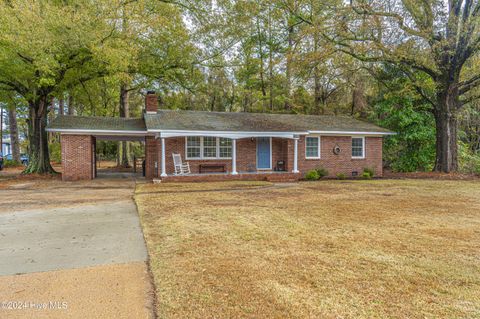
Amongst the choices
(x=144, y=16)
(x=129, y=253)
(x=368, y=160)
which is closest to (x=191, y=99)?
(x=144, y=16)

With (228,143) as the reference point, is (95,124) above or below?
above

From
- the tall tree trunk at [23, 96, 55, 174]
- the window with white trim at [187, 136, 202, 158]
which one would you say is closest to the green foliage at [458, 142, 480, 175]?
the window with white trim at [187, 136, 202, 158]

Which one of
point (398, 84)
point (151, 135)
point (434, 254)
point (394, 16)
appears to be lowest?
point (434, 254)

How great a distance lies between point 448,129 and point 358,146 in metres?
4.62

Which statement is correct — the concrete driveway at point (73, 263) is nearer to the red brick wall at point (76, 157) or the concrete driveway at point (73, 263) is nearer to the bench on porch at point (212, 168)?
the red brick wall at point (76, 157)

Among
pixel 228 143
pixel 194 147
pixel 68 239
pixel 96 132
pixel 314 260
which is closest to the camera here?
pixel 314 260

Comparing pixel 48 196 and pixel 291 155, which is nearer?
pixel 48 196

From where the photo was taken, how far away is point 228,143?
15703 millimetres

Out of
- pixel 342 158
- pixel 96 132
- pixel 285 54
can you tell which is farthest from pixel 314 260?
pixel 285 54

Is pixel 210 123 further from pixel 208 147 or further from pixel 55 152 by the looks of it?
pixel 55 152

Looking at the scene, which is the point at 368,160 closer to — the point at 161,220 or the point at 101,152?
the point at 161,220

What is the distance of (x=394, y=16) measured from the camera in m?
14.4

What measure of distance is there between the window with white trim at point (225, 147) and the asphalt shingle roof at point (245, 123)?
2.82ft

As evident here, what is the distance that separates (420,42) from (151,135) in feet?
46.8
